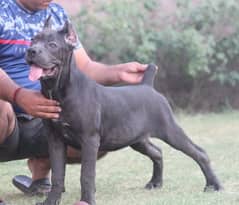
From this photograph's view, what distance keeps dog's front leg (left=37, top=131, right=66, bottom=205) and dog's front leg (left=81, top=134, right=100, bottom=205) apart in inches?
8.6

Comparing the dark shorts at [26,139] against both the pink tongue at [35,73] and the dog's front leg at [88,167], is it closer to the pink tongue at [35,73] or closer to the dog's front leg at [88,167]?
the dog's front leg at [88,167]

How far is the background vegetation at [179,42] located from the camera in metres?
12.0

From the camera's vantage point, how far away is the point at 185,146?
621 centimetres

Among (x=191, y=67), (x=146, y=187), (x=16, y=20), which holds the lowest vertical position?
(x=191, y=67)

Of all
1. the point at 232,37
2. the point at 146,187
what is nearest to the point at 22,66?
the point at 146,187

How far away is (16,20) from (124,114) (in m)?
1.06

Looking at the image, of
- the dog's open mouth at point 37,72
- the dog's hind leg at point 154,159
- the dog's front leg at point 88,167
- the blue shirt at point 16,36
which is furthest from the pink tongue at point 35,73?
the dog's hind leg at point 154,159

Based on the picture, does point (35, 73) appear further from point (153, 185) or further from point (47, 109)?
point (153, 185)

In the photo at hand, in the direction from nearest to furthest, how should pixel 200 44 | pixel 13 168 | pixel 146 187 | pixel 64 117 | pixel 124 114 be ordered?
pixel 64 117
pixel 124 114
pixel 146 187
pixel 13 168
pixel 200 44

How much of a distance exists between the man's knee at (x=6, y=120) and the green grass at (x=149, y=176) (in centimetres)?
55

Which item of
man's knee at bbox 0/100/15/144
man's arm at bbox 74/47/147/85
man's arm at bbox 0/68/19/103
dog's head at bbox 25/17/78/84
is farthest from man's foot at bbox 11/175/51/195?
dog's head at bbox 25/17/78/84

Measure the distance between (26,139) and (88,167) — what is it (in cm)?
76

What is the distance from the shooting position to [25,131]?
19.7 feet

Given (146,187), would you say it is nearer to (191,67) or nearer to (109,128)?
(109,128)
